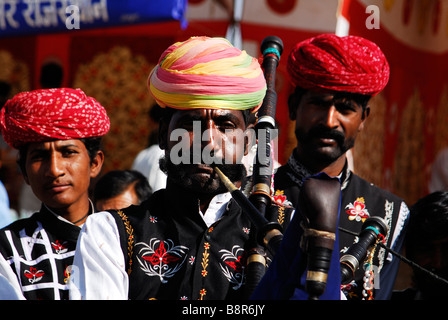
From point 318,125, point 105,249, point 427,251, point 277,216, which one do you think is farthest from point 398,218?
point 105,249

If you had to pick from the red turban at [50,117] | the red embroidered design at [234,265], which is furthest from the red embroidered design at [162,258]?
the red turban at [50,117]

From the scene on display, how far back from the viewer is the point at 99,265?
2291 mm

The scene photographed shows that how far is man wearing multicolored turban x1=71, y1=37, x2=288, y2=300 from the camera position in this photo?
2375mm

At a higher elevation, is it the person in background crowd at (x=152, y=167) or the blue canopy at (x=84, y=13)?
the blue canopy at (x=84, y=13)

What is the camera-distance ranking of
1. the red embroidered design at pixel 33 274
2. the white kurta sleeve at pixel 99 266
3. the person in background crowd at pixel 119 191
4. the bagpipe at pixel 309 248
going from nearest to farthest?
the bagpipe at pixel 309 248
the white kurta sleeve at pixel 99 266
the red embroidered design at pixel 33 274
the person in background crowd at pixel 119 191

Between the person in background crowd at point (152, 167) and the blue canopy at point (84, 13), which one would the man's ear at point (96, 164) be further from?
the blue canopy at point (84, 13)

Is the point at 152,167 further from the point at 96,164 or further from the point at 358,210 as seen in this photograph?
the point at 358,210

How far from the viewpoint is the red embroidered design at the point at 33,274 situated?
3.03 m

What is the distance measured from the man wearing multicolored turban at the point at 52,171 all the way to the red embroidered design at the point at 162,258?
787 mm

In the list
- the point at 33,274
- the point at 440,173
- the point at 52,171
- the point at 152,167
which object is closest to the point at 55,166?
the point at 52,171

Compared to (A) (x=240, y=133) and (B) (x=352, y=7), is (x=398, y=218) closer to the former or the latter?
(A) (x=240, y=133)

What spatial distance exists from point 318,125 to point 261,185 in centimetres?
102

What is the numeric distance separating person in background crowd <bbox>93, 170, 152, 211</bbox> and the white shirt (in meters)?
1.94

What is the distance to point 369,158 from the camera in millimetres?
7660
